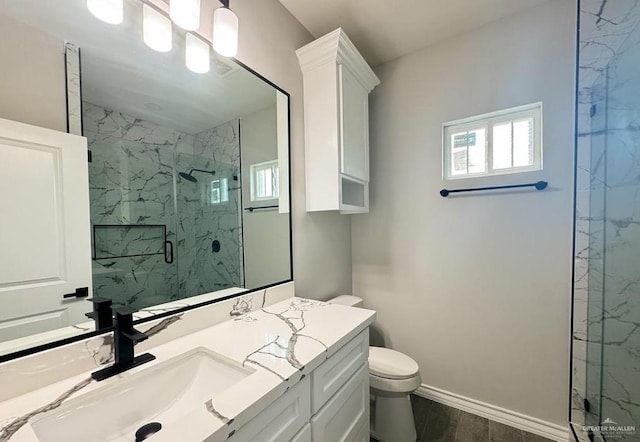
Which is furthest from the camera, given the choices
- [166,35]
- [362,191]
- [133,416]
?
[362,191]

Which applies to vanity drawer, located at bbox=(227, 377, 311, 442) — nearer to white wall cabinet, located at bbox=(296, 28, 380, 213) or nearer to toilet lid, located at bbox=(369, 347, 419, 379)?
toilet lid, located at bbox=(369, 347, 419, 379)

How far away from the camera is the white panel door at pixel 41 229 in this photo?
2.19ft

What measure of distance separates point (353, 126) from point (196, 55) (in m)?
0.96

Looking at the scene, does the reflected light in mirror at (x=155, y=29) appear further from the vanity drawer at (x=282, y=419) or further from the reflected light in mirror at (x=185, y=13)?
the vanity drawer at (x=282, y=419)

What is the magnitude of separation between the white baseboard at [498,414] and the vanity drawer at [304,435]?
4.79 feet

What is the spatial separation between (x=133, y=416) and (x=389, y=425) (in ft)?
4.33

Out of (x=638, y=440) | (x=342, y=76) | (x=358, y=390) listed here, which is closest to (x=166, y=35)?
(x=342, y=76)

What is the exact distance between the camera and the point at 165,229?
107 centimetres

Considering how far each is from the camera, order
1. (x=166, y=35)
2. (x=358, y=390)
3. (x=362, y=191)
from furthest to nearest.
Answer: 1. (x=362, y=191)
2. (x=358, y=390)
3. (x=166, y=35)

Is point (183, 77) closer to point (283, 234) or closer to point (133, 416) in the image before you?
point (283, 234)

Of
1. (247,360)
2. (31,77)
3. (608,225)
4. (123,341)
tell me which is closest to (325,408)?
(247,360)

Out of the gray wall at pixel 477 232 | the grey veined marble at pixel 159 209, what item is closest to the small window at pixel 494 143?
the gray wall at pixel 477 232

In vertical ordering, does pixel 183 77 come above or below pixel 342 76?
below

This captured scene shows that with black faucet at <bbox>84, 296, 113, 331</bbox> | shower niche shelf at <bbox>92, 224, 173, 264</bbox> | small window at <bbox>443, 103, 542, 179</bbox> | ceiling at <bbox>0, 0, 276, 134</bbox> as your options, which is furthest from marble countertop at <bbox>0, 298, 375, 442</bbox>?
small window at <bbox>443, 103, 542, 179</bbox>
